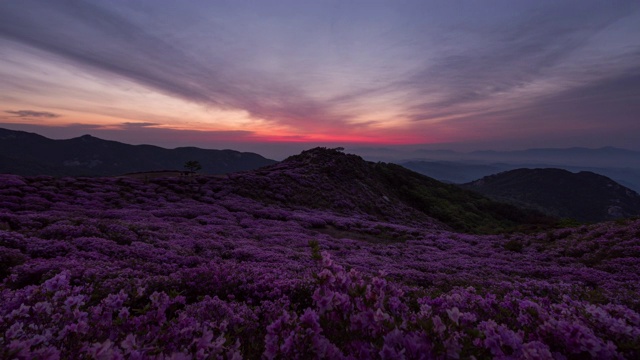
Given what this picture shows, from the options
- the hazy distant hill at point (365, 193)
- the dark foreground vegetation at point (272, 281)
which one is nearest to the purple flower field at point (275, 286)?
the dark foreground vegetation at point (272, 281)

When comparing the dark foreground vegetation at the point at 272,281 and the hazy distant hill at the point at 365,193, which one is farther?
the hazy distant hill at the point at 365,193

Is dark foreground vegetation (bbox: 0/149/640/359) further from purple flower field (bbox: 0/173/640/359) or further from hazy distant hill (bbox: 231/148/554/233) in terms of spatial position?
hazy distant hill (bbox: 231/148/554/233)

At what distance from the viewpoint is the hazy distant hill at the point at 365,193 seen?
35531 mm

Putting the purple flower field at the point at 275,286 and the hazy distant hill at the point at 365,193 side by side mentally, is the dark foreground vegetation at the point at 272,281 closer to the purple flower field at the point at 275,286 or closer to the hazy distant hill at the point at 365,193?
the purple flower field at the point at 275,286

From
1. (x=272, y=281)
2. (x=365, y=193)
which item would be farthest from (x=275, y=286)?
(x=365, y=193)

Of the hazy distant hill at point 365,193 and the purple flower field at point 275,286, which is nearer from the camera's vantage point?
the purple flower field at point 275,286

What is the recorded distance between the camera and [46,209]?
1912cm

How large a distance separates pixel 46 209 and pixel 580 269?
99.3 feet

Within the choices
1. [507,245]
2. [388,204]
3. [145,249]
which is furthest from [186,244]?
[388,204]

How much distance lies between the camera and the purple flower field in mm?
3148

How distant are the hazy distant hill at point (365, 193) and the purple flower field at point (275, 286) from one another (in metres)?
6.49

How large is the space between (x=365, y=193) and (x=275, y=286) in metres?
36.5

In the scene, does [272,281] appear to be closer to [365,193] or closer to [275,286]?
[275,286]

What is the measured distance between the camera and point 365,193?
43.5 m
